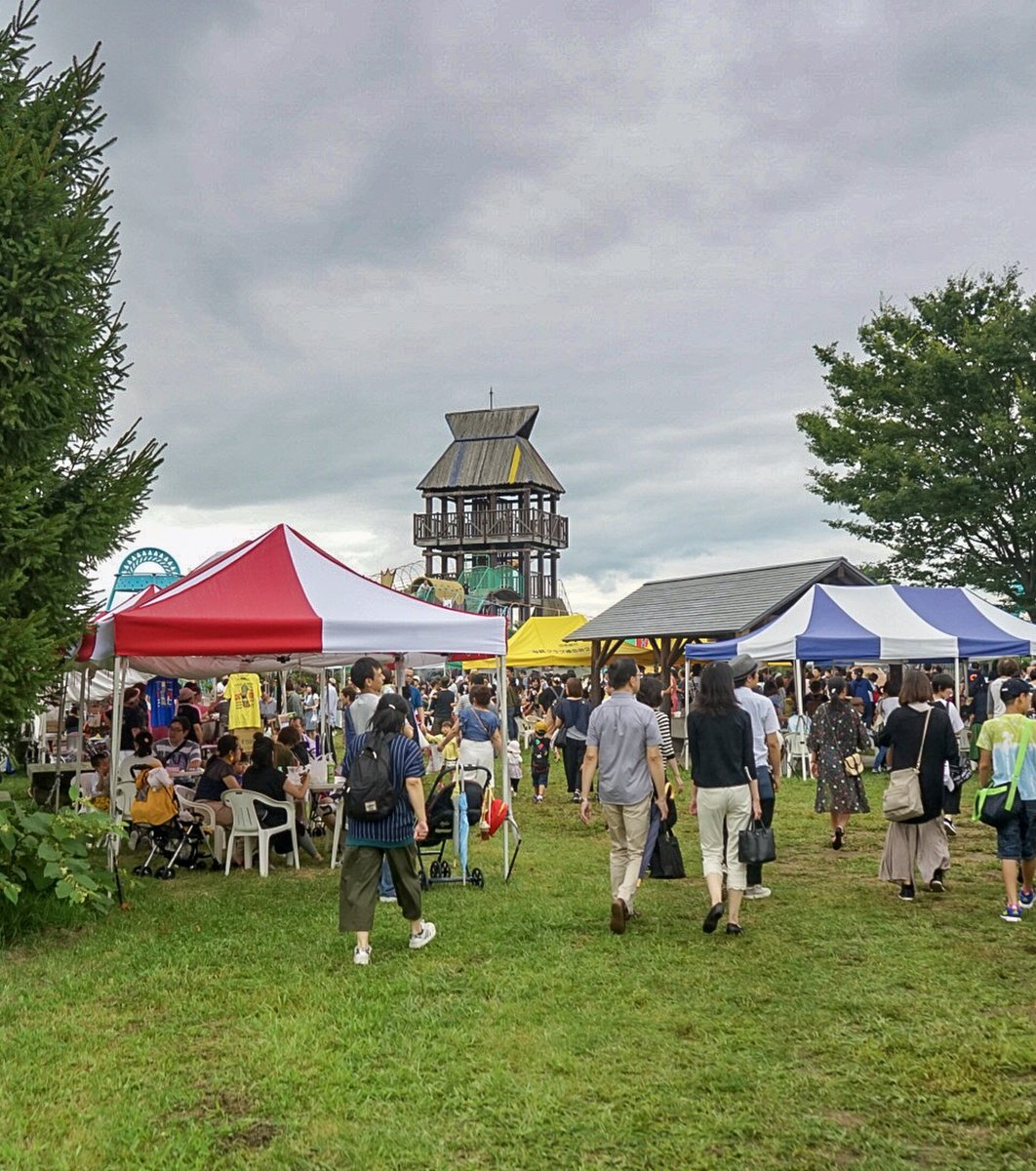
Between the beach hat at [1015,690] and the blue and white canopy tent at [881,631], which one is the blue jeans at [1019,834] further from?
the blue and white canopy tent at [881,631]

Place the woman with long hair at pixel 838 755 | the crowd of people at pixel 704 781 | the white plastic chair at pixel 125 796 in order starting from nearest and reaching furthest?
the crowd of people at pixel 704 781
the woman with long hair at pixel 838 755
the white plastic chair at pixel 125 796

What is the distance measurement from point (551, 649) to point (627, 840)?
63.9ft

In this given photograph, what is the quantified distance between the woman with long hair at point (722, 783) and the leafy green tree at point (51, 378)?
410 cm

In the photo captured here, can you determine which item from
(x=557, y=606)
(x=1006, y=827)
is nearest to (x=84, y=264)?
(x=1006, y=827)

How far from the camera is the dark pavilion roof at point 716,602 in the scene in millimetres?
20766

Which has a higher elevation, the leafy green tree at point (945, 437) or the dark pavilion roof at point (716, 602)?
the leafy green tree at point (945, 437)

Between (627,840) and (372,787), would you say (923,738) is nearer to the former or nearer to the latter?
(627,840)

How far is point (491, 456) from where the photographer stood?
1868 inches

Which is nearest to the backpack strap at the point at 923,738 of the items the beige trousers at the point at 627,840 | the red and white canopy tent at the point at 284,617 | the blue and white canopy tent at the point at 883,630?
the beige trousers at the point at 627,840

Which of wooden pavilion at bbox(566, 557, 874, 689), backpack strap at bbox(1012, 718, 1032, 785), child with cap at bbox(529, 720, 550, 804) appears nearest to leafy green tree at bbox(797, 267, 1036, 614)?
wooden pavilion at bbox(566, 557, 874, 689)

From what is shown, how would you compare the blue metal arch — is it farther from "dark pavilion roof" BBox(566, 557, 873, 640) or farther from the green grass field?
the green grass field

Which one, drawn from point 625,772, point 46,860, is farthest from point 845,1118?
point 46,860

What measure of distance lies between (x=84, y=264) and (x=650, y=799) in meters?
5.07

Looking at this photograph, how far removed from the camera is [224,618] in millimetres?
8008
